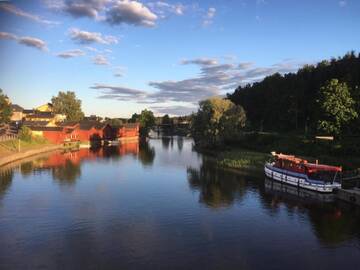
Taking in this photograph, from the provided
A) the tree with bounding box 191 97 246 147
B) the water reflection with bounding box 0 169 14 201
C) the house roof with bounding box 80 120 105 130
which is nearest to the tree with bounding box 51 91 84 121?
the house roof with bounding box 80 120 105 130

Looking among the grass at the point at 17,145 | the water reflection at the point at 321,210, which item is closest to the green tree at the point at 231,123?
the water reflection at the point at 321,210

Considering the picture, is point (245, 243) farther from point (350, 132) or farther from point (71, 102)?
point (71, 102)

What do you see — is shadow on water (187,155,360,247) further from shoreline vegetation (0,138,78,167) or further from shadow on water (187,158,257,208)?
shoreline vegetation (0,138,78,167)

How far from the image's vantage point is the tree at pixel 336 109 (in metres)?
76.4

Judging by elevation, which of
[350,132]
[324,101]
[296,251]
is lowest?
[296,251]

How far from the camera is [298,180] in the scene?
5606cm

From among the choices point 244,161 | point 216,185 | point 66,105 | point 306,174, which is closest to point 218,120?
point 244,161

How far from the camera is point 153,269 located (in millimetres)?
26031

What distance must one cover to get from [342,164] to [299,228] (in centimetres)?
2896

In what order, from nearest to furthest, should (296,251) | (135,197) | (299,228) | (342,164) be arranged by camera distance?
(296,251)
(299,228)
(135,197)
(342,164)

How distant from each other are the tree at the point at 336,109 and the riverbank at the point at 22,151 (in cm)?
5948

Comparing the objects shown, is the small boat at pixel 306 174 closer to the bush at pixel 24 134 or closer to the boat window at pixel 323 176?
the boat window at pixel 323 176

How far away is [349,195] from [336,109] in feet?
108

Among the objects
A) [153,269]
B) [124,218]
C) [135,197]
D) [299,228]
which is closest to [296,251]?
[299,228]
